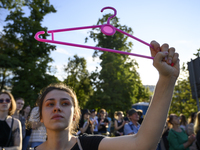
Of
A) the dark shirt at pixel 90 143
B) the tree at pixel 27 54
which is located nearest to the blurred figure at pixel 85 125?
the dark shirt at pixel 90 143

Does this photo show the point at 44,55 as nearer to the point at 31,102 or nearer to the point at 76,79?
the point at 31,102

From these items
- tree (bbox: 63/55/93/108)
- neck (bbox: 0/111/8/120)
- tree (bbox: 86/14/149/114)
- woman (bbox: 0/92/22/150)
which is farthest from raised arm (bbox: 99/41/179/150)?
tree (bbox: 63/55/93/108)

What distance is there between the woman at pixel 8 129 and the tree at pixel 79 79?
2913cm

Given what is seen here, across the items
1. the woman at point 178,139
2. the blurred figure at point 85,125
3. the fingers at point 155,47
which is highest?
the fingers at point 155,47

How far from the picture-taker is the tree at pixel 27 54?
1909cm

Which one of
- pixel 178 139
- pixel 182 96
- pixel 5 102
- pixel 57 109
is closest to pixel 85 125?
pixel 178 139

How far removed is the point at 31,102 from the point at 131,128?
14.6 meters

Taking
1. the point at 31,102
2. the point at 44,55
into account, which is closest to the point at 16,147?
the point at 31,102

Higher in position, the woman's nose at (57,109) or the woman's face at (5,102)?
the woman's face at (5,102)

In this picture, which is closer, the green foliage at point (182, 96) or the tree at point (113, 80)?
the green foliage at point (182, 96)

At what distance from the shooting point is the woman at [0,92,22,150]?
343 centimetres

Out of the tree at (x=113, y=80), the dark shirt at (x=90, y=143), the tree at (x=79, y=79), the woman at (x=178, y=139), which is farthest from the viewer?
the tree at (x=79, y=79)

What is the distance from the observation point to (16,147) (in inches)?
135

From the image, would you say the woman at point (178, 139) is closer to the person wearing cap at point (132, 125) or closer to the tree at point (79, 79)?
the person wearing cap at point (132, 125)
